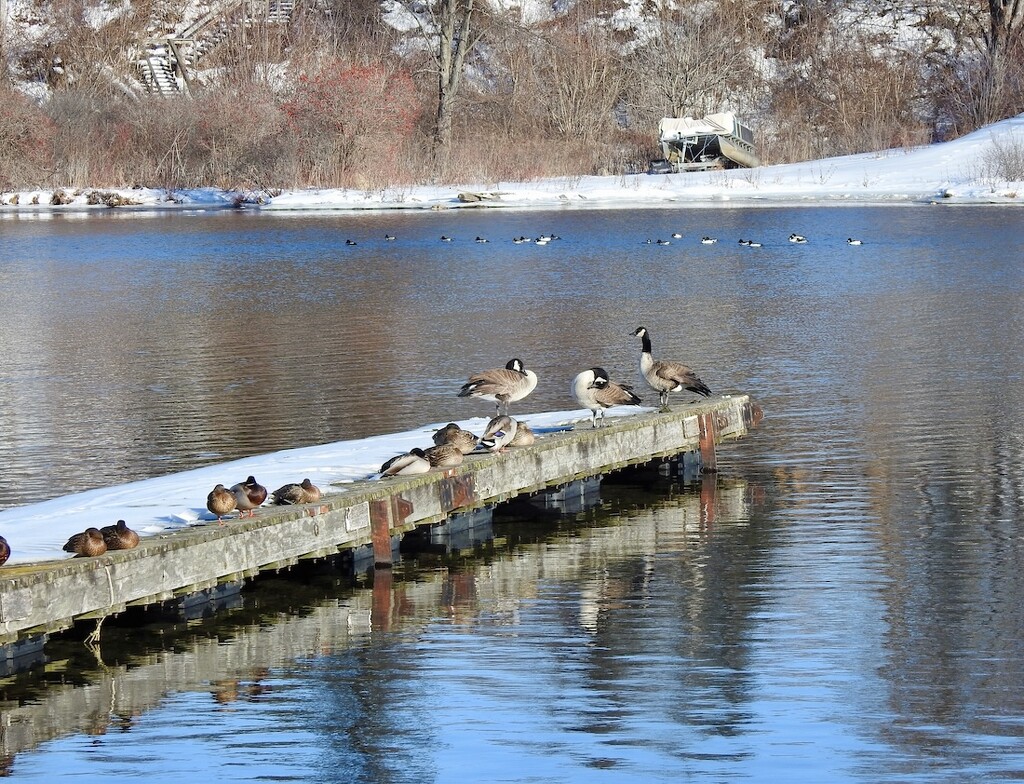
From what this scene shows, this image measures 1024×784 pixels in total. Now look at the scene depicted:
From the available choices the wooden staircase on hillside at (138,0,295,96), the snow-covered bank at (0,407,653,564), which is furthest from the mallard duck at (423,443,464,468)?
the wooden staircase on hillside at (138,0,295,96)

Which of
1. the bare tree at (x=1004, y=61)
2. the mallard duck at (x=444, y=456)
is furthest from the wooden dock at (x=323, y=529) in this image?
the bare tree at (x=1004, y=61)

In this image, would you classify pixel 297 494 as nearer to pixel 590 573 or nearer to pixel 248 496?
pixel 248 496

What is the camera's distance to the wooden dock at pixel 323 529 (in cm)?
1111

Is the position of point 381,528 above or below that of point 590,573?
above

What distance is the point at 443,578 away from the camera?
1394 centimetres

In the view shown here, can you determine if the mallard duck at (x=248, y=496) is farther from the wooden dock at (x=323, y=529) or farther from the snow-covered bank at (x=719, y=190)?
the snow-covered bank at (x=719, y=190)

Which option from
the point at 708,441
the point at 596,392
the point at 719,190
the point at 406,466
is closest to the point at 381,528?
the point at 406,466

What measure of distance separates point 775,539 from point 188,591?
5.46m

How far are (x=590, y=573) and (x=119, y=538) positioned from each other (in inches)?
167

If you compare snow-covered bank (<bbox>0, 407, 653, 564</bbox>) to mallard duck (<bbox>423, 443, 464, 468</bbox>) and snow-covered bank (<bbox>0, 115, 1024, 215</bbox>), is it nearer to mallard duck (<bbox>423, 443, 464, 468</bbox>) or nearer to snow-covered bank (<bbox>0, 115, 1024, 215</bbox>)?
mallard duck (<bbox>423, 443, 464, 468</bbox>)

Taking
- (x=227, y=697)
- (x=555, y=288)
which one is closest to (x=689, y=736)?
(x=227, y=697)

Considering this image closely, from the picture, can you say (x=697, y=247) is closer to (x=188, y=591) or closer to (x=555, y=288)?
(x=555, y=288)

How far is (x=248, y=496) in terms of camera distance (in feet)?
41.4

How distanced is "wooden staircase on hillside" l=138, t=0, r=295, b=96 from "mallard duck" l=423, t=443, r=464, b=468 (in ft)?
213
